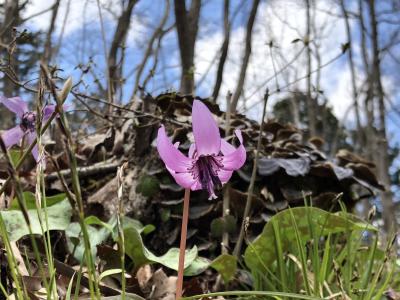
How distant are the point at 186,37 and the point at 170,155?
78.3 inches

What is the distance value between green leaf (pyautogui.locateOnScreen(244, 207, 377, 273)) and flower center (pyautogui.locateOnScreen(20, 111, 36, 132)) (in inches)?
24.8

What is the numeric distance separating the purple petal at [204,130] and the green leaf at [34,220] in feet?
1.91

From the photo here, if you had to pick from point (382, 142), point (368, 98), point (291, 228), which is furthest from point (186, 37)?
point (368, 98)

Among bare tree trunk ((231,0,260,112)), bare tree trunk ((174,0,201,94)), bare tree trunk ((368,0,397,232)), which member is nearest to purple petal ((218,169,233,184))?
bare tree trunk ((231,0,260,112))

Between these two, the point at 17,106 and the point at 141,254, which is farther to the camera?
the point at 141,254

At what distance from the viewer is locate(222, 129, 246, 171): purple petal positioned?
88 cm

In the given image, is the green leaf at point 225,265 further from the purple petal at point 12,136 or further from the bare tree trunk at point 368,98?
the bare tree trunk at point 368,98

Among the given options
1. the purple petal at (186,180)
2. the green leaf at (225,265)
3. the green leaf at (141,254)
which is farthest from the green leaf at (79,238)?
the purple petal at (186,180)

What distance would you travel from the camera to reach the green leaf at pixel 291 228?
54.9 inches

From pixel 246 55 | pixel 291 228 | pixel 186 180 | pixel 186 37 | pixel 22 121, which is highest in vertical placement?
pixel 186 37

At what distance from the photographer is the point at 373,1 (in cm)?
618

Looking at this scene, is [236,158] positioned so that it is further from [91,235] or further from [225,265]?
[91,235]

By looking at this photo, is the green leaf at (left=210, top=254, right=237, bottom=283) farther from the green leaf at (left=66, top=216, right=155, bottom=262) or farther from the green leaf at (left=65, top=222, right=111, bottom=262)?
the green leaf at (left=65, top=222, right=111, bottom=262)

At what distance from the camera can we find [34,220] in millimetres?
1380
